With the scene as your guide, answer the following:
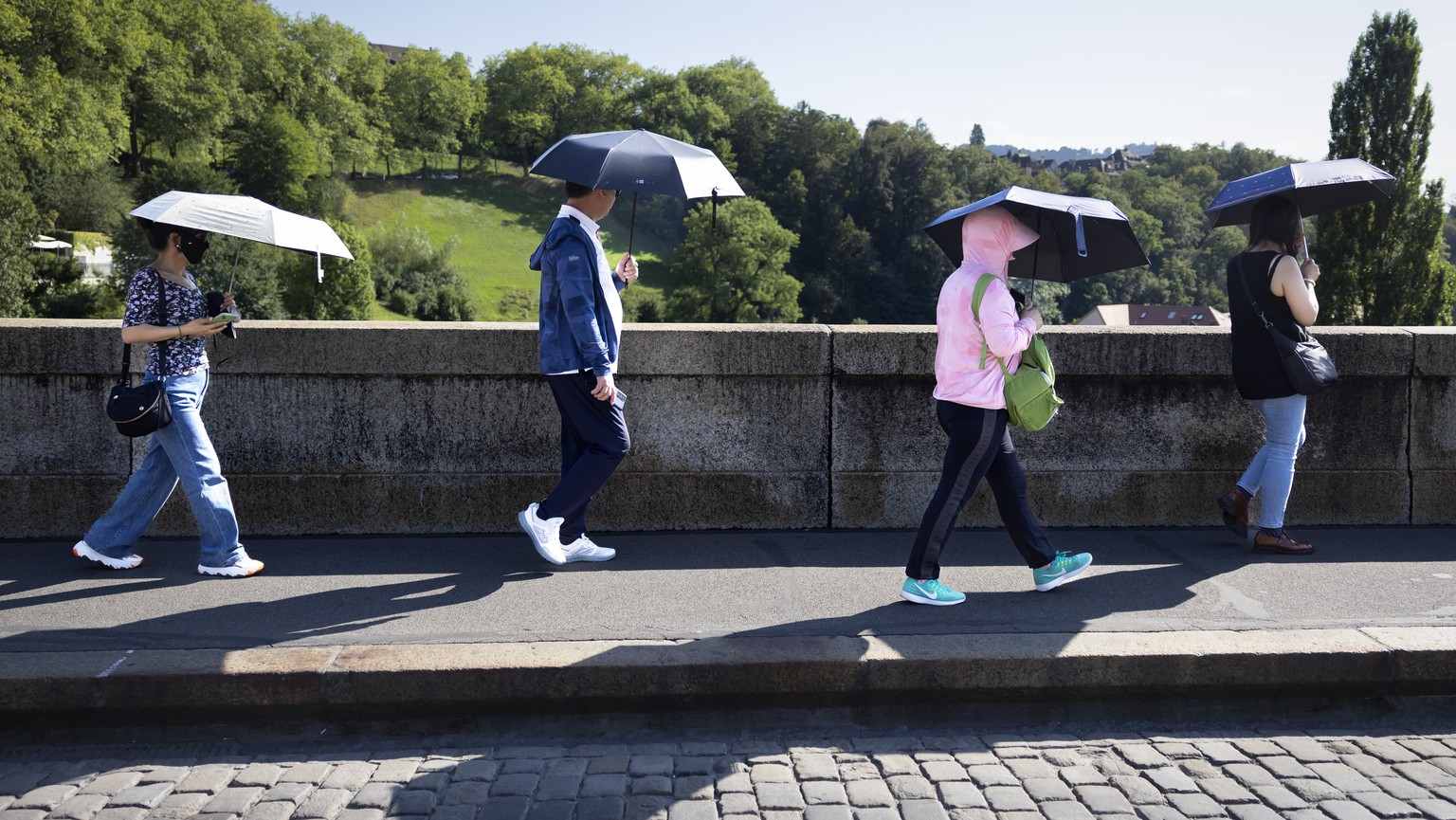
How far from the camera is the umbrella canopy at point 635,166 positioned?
506cm

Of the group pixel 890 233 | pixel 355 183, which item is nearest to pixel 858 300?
pixel 890 233

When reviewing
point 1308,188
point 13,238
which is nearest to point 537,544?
point 1308,188

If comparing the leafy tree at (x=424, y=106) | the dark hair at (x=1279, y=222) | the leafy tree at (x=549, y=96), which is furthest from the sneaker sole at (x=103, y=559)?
the leafy tree at (x=549, y=96)

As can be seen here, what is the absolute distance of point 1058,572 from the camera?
5176 mm

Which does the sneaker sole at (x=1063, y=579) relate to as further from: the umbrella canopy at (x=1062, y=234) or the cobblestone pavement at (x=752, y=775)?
the umbrella canopy at (x=1062, y=234)

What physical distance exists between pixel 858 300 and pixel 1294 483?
99362 mm

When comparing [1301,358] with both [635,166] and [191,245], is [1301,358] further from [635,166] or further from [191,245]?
[191,245]

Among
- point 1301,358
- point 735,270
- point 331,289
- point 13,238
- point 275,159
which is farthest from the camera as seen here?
point 735,270

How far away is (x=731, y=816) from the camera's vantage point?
341 centimetres

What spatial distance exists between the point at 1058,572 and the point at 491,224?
340 feet

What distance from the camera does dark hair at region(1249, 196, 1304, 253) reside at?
18.7 ft

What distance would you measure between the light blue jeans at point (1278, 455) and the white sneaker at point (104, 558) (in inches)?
213

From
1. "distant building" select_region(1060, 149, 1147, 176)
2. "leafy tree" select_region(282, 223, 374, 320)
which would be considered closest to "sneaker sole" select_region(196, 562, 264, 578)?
"leafy tree" select_region(282, 223, 374, 320)

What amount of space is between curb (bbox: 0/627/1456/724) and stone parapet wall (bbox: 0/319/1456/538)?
6.60 ft
